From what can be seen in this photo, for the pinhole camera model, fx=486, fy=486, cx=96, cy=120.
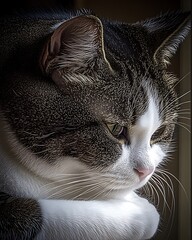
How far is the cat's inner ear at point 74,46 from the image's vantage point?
0.73 metres

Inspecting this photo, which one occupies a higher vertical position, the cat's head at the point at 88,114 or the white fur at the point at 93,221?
the cat's head at the point at 88,114

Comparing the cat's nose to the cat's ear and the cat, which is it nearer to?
the cat

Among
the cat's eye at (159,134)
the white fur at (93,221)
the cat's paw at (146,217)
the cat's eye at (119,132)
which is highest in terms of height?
the cat's eye at (119,132)

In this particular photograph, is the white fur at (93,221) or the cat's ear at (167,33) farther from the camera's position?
the cat's ear at (167,33)

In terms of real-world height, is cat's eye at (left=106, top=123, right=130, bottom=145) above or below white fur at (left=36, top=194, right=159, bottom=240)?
above

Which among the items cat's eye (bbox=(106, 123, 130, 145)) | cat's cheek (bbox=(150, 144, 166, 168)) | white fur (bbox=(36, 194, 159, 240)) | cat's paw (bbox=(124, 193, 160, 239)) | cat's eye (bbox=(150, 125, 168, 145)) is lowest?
cat's paw (bbox=(124, 193, 160, 239))

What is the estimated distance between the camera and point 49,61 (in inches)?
30.1

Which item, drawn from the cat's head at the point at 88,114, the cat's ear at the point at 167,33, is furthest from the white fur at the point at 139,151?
the cat's ear at the point at 167,33

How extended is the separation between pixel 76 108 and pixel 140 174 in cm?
15

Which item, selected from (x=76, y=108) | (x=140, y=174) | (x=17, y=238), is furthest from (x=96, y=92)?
(x=17, y=238)

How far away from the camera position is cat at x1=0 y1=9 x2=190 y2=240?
754mm

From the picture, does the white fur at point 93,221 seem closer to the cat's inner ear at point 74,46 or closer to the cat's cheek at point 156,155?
the cat's cheek at point 156,155

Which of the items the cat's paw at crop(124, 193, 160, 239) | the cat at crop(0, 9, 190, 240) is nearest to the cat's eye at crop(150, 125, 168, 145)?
the cat at crop(0, 9, 190, 240)

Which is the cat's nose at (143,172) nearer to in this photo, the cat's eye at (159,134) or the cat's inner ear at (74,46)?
the cat's eye at (159,134)
